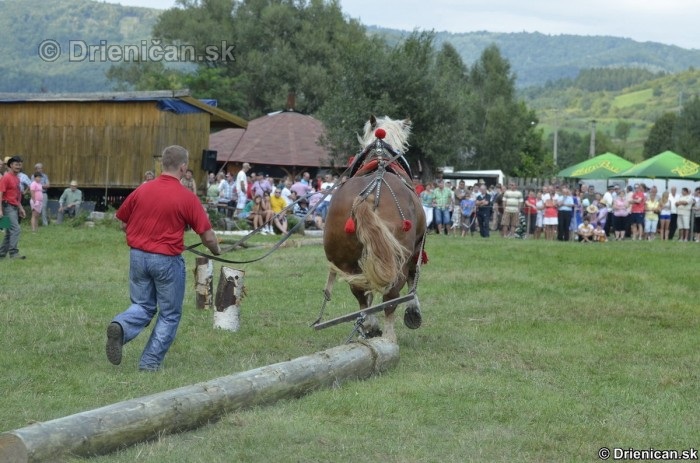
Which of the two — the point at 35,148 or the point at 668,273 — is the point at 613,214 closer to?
the point at 668,273

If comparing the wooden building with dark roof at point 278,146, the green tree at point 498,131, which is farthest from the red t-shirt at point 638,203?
the green tree at point 498,131

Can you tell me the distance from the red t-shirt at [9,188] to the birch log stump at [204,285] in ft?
21.5

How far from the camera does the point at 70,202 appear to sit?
28.3m

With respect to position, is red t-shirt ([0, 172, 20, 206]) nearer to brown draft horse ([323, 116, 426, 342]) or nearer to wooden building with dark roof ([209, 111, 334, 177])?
brown draft horse ([323, 116, 426, 342])

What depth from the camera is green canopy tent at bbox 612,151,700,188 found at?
1363 inches

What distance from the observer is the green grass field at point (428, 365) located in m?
6.57

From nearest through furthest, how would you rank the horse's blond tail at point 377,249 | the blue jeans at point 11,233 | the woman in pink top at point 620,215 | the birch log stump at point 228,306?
the horse's blond tail at point 377,249 → the birch log stump at point 228,306 → the blue jeans at point 11,233 → the woman in pink top at point 620,215

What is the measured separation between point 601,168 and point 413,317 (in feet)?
104

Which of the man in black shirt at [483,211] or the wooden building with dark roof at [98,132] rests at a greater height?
the wooden building with dark roof at [98,132]

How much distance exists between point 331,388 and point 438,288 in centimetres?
764

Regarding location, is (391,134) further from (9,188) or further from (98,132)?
(98,132)

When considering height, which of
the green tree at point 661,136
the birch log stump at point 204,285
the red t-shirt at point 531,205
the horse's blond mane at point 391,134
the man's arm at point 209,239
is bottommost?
the birch log stump at point 204,285

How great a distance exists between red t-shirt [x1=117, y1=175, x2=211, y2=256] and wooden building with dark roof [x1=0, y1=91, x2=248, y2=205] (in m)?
21.8

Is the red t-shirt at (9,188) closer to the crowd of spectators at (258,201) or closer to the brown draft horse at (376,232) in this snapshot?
the brown draft horse at (376,232)
